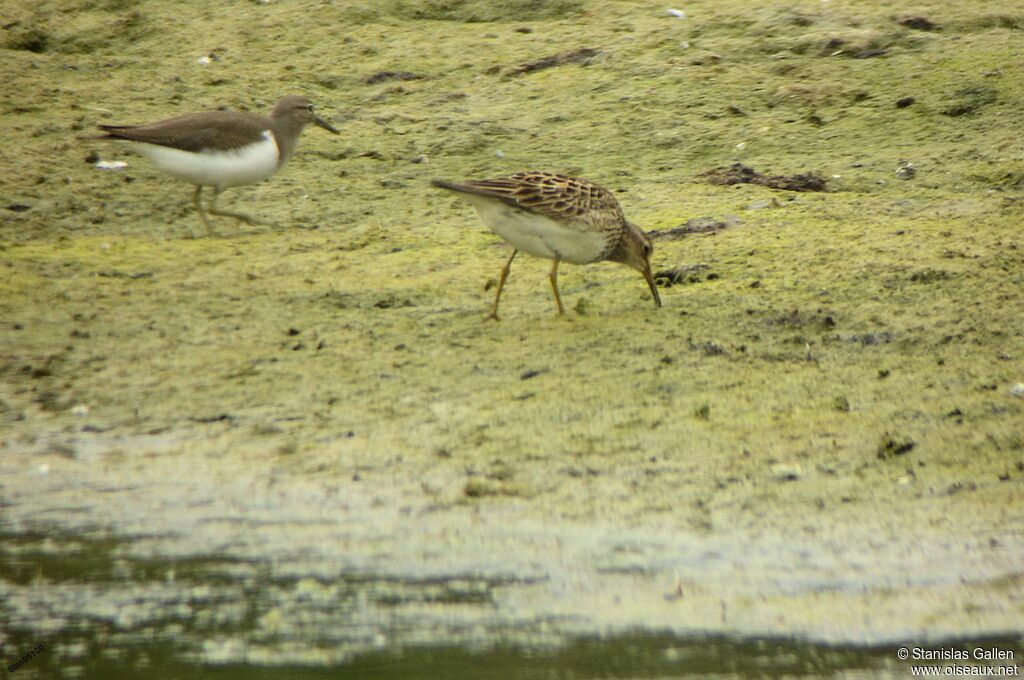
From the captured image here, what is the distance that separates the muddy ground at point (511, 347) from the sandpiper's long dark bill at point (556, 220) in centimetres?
29

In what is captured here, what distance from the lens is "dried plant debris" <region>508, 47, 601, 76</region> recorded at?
1102 cm

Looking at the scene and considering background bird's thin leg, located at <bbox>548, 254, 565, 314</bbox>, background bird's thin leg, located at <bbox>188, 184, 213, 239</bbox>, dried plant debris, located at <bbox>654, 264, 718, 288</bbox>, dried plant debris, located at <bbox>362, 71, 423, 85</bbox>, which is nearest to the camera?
background bird's thin leg, located at <bbox>548, 254, 565, 314</bbox>

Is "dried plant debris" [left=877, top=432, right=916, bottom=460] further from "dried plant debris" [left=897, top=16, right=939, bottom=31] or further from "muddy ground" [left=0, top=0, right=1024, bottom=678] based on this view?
"dried plant debris" [left=897, top=16, right=939, bottom=31]

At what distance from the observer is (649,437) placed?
5930 millimetres

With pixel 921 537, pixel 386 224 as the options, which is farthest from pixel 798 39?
pixel 921 537

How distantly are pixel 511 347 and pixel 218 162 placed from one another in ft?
9.73

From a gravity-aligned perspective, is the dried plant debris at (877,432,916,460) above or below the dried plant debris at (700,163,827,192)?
above

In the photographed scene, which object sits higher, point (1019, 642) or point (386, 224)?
point (1019, 642)

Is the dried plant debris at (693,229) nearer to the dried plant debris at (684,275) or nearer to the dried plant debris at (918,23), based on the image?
the dried plant debris at (684,275)

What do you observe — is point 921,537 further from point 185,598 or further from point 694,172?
point 694,172

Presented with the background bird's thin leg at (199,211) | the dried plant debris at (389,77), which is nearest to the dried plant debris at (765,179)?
the dried plant debris at (389,77)

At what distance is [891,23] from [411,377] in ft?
20.1

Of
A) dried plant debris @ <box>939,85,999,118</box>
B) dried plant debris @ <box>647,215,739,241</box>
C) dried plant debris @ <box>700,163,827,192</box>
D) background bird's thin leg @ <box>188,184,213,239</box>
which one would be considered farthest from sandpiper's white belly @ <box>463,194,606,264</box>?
dried plant debris @ <box>939,85,999,118</box>

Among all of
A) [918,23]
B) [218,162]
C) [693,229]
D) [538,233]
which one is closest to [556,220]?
[538,233]
